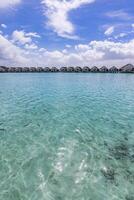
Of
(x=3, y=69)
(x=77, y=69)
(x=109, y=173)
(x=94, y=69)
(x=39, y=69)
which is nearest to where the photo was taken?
(x=109, y=173)

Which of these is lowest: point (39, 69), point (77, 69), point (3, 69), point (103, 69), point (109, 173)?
point (39, 69)

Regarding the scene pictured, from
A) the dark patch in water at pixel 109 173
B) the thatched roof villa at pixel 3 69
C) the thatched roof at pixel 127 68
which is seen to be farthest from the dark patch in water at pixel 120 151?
the thatched roof villa at pixel 3 69

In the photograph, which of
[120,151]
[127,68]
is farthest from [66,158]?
[127,68]

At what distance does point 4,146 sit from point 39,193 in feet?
12.2

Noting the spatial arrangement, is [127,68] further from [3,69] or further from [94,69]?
[3,69]

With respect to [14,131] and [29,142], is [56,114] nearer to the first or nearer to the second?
[14,131]

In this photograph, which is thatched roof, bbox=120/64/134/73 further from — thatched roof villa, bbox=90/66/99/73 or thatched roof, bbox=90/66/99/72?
thatched roof, bbox=90/66/99/72

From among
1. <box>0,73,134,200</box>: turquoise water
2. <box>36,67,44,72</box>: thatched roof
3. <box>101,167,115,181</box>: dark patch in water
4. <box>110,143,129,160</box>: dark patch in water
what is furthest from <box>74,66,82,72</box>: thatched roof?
<box>101,167,115,181</box>: dark patch in water

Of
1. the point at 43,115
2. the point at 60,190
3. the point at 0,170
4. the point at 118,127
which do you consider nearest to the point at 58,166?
the point at 60,190

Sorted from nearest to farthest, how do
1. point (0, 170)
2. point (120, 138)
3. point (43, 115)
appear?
1. point (0, 170)
2. point (120, 138)
3. point (43, 115)

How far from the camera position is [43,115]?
14.6m

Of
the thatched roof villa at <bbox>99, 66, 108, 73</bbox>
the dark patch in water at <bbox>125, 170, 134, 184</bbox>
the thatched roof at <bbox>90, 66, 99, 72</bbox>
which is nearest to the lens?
the dark patch in water at <bbox>125, 170, 134, 184</bbox>

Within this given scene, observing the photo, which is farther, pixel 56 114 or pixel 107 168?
pixel 56 114

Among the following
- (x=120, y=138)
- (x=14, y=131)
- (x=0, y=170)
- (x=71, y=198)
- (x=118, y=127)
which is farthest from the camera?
(x=118, y=127)
